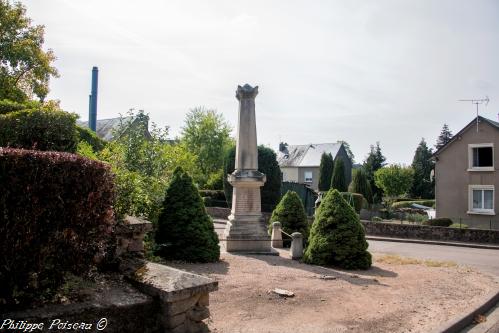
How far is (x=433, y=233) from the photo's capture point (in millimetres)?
19484

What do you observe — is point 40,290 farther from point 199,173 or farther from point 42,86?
point 199,173

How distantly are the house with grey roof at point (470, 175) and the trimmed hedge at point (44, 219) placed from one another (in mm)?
24748

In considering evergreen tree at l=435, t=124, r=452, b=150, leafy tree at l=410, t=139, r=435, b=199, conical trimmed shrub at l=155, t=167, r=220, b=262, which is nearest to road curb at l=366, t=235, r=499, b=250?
conical trimmed shrub at l=155, t=167, r=220, b=262

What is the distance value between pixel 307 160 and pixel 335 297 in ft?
163

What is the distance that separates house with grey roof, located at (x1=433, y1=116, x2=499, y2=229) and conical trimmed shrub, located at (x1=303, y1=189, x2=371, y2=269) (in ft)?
57.1

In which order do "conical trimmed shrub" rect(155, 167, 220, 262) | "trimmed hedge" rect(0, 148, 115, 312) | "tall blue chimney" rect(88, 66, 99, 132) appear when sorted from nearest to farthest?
"trimmed hedge" rect(0, 148, 115, 312) → "conical trimmed shrub" rect(155, 167, 220, 262) → "tall blue chimney" rect(88, 66, 99, 132)

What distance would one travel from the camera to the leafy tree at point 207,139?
1720 inches

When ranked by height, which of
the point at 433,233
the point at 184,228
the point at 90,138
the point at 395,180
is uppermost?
A: the point at 395,180

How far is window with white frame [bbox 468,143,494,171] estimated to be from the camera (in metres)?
24.2

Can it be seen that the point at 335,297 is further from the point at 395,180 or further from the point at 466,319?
the point at 395,180

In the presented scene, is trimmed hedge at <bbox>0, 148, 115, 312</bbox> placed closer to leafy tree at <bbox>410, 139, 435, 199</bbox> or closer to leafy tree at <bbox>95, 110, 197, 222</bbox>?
leafy tree at <bbox>95, 110, 197, 222</bbox>

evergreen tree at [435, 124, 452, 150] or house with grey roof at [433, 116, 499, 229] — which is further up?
evergreen tree at [435, 124, 452, 150]

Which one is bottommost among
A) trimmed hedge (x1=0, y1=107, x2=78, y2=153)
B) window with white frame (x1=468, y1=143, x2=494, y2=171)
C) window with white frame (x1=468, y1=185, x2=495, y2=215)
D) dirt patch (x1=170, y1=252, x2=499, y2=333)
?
dirt patch (x1=170, y1=252, x2=499, y2=333)

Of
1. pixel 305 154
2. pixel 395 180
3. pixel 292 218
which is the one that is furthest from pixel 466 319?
pixel 305 154
